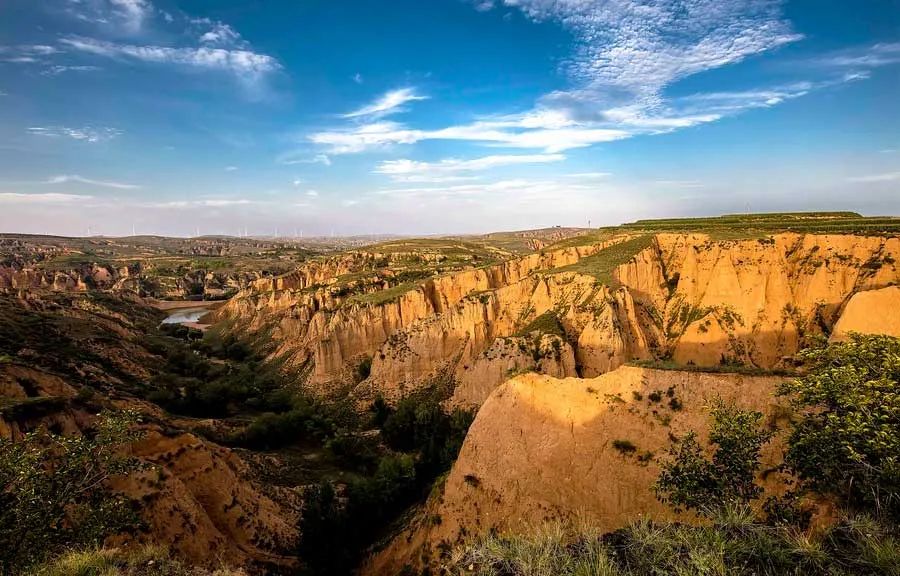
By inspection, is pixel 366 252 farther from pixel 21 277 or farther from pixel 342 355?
pixel 21 277

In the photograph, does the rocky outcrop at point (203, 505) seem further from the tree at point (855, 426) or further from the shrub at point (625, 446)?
the tree at point (855, 426)

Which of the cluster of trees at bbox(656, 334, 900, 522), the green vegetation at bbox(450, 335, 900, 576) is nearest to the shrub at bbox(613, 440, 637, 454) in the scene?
the green vegetation at bbox(450, 335, 900, 576)

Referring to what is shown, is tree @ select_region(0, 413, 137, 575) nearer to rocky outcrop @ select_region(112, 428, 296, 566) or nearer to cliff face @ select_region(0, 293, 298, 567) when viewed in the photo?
cliff face @ select_region(0, 293, 298, 567)

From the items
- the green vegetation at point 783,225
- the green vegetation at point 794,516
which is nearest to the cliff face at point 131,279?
the green vegetation at point 783,225

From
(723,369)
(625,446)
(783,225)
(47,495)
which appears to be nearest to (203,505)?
(47,495)

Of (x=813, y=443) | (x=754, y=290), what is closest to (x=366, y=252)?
(x=754, y=290)

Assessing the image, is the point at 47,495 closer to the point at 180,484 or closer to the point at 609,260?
the point at 180,484
